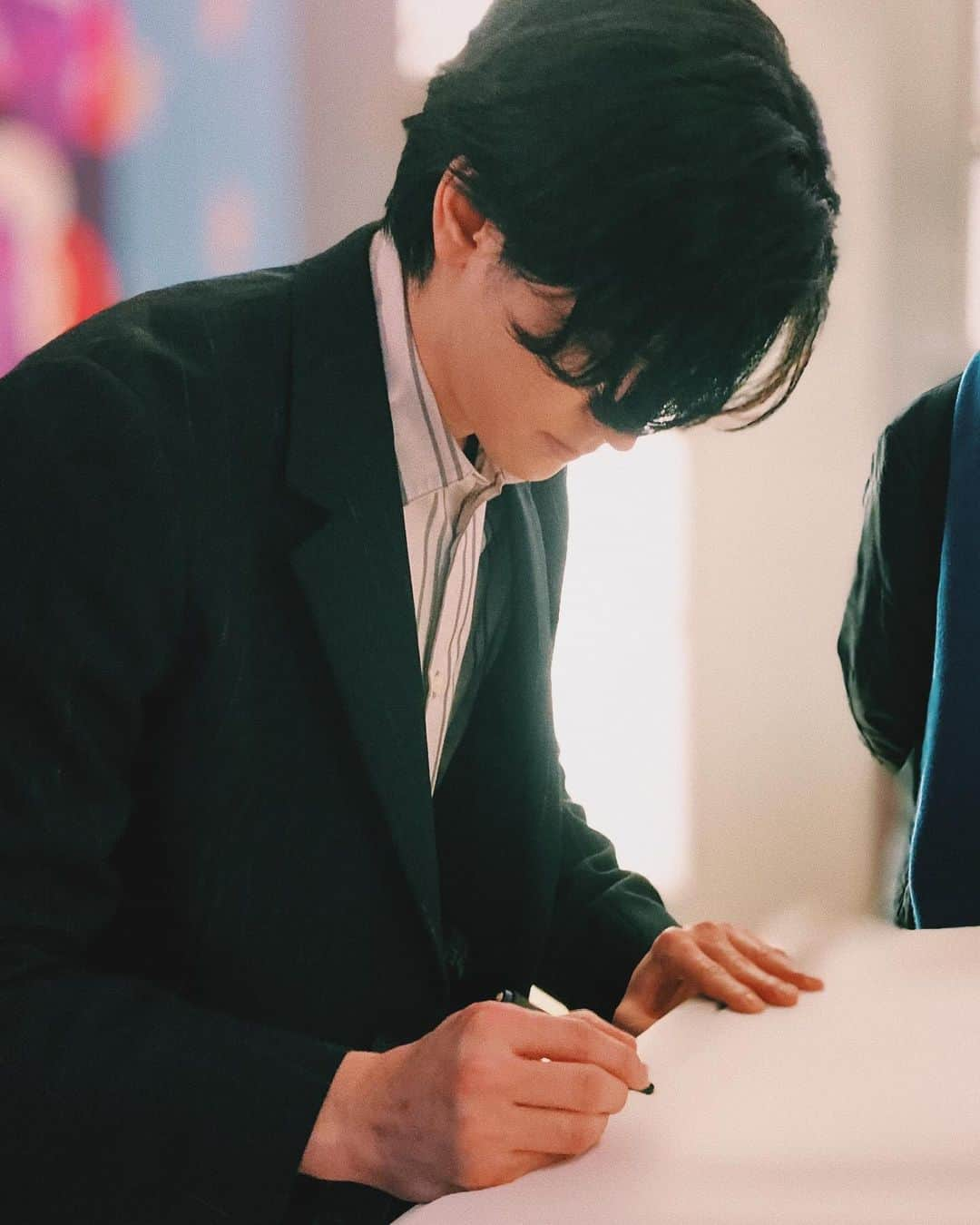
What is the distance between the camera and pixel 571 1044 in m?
0.54

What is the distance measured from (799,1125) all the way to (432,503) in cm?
44

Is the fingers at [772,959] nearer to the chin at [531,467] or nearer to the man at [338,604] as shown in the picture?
the man at [338,604]

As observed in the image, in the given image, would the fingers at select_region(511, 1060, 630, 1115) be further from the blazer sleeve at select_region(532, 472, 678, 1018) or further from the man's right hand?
the blazer sleeve at select_region(532, 472, 678, 1018)

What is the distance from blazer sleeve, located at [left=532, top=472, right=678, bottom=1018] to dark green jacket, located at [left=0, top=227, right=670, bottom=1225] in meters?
0.11

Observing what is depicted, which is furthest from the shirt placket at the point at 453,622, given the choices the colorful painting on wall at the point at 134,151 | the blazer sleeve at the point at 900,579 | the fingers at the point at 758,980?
the colorful painting on wall at the point at 134,151

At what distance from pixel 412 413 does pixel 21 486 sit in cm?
26

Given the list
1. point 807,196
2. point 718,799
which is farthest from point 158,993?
point 718,799

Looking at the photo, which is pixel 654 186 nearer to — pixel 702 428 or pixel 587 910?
pixel 587 910

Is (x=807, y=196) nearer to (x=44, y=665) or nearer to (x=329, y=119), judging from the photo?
(x=44, y=665)

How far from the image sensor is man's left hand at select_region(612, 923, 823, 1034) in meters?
0.72

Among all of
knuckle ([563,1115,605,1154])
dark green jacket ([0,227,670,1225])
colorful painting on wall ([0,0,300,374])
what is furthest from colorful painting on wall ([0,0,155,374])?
knuckle ([563,1115,605,1154])

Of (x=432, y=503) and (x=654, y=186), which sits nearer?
(x=654, y=186)

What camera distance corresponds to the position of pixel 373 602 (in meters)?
0.67

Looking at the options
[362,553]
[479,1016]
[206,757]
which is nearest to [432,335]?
[362,553]
